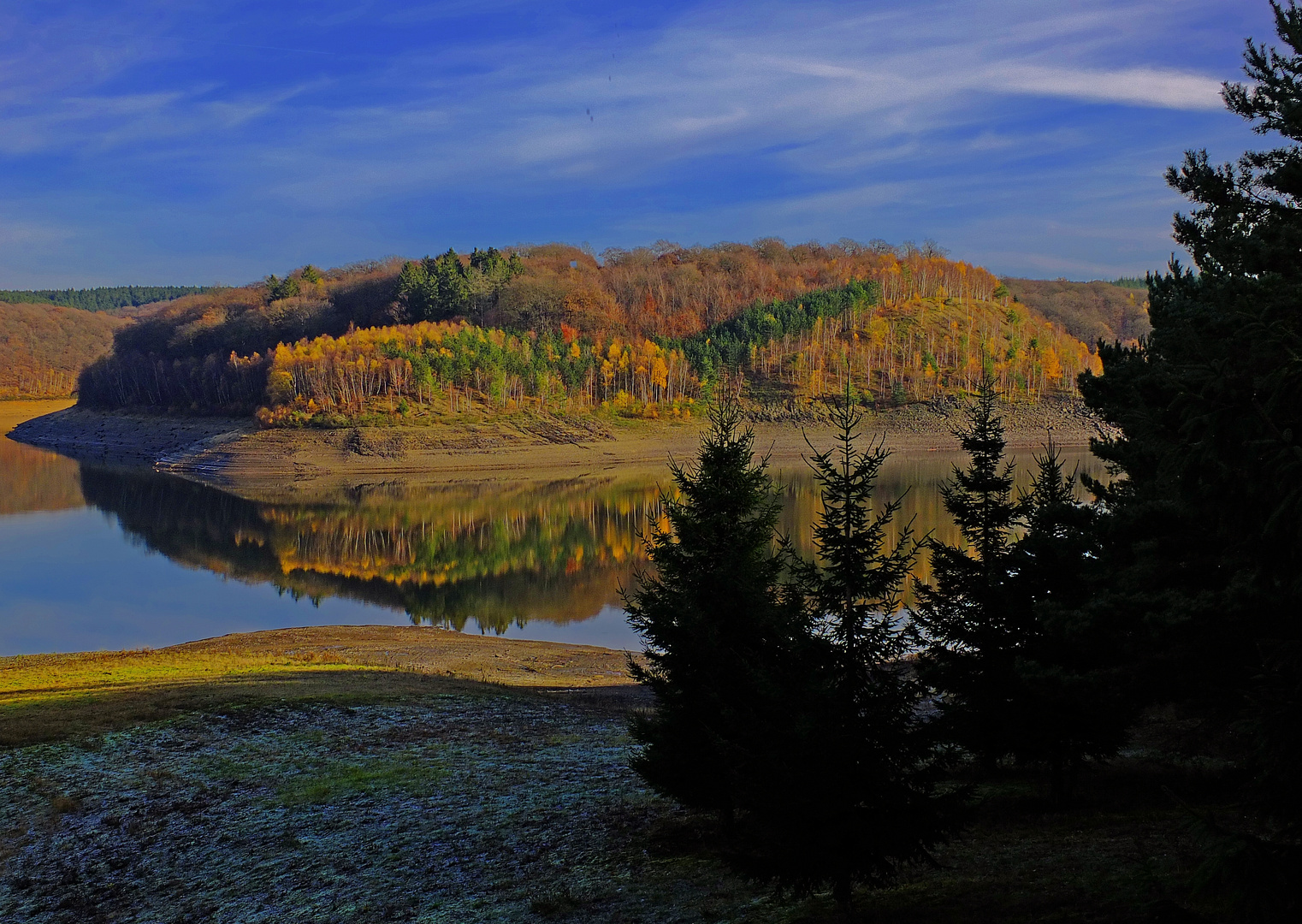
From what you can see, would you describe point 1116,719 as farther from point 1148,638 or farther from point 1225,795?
point 1148,638

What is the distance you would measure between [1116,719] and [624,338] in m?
130

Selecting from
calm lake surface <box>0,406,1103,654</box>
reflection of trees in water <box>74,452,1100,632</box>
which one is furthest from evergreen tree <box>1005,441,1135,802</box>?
reflection of trees in water <box>74,452,1100,632</box>

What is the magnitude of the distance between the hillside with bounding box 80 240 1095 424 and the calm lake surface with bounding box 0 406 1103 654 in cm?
3096

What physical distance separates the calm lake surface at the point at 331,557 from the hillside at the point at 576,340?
3096cm

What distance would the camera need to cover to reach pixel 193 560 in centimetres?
5322

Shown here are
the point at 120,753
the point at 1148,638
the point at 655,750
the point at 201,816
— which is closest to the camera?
the point at 1148,638

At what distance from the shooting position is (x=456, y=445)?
98.3 metres

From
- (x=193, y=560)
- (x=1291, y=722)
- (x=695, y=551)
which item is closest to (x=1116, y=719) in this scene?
(x=695, y=551)

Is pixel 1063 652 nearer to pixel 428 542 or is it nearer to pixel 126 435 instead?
pixel 428 542

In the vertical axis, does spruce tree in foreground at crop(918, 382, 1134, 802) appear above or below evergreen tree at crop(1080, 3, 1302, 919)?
below

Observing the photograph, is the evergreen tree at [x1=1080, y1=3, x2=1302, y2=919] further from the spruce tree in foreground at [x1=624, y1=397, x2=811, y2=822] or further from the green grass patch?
the green grass patch

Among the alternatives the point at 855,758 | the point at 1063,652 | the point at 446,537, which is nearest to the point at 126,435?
the point at 446,537

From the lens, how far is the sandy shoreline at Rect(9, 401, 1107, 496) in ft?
301

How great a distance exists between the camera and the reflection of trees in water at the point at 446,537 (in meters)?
42.9
